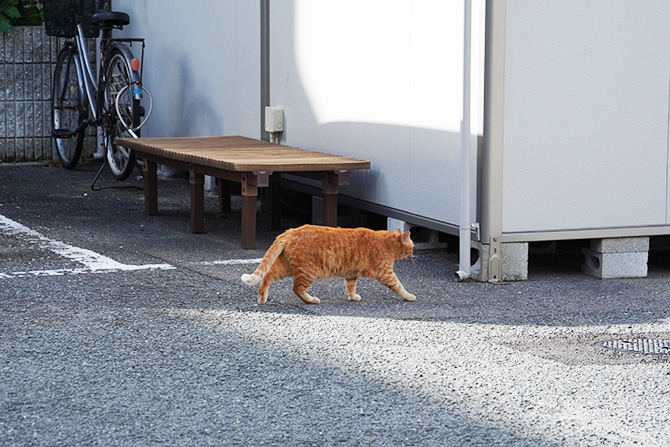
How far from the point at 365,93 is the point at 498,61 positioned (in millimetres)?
1313

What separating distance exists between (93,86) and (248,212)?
3.86m

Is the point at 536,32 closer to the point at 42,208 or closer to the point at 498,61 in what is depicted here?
the point at 498,61

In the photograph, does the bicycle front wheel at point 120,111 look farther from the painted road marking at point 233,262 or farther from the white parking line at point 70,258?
the painted road marking at point 233,262

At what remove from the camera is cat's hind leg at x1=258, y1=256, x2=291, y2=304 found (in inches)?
189

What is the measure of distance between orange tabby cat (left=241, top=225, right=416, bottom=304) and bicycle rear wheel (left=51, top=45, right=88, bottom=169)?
5.45m

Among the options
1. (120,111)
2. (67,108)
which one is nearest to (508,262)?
(120,111)

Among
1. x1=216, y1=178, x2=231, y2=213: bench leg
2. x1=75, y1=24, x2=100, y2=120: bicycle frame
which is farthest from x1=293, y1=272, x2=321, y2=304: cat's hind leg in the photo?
x1=75, y1=24, x2=100, y2=120: bicycle frame

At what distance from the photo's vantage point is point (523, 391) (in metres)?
3.63

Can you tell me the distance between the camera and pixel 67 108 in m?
10.2

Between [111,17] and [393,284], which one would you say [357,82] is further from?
[111,17]

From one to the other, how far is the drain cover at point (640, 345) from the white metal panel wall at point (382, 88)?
1.35m

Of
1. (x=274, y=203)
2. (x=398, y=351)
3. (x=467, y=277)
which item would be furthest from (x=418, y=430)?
(x=274, y=203)

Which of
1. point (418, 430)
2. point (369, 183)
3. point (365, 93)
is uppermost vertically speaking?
point (365, 93)

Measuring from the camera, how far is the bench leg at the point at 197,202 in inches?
264
